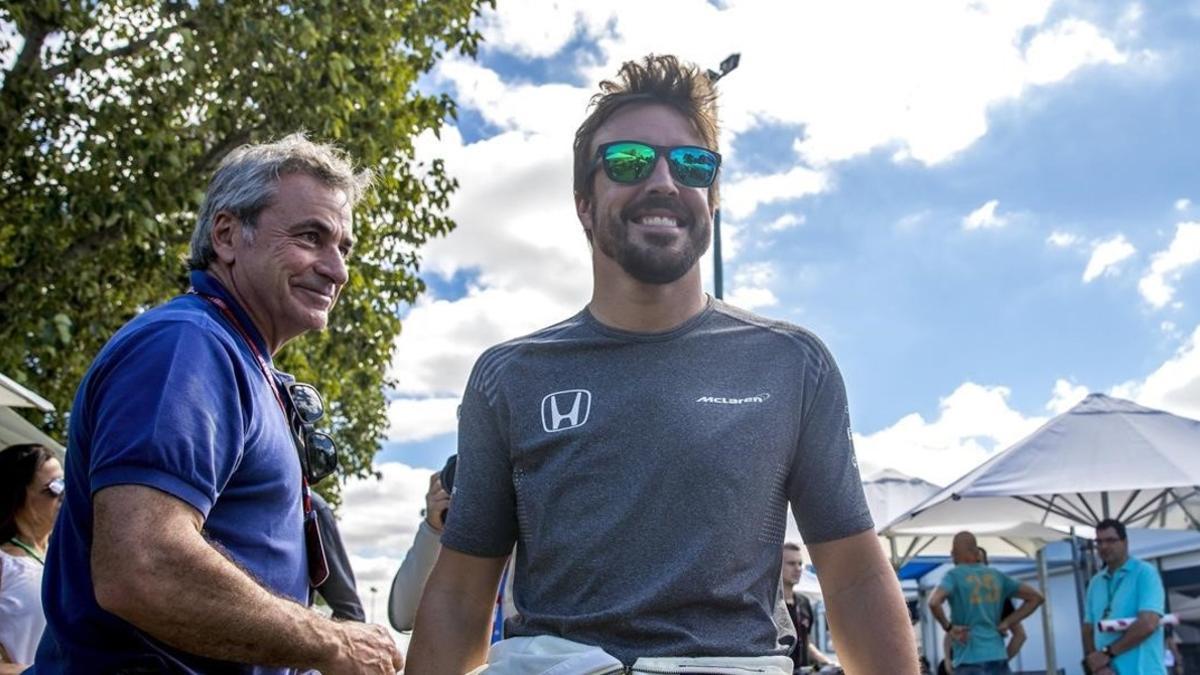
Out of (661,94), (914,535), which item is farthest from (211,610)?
(914,535)

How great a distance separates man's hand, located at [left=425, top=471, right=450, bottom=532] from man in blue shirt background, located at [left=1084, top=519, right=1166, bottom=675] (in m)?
6.11

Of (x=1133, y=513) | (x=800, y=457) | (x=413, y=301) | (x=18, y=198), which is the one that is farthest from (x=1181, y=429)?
(x=18, y=198)

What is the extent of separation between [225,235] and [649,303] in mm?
1023

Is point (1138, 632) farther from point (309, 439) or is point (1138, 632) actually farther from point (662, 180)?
point (309, 439)

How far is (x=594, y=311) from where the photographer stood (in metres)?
2.50

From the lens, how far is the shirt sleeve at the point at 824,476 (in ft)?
7.49

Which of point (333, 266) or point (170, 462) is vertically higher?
point (333, 266)

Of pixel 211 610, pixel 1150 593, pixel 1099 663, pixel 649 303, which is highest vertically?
pixel 649 303

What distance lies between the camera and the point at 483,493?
7.89 feet

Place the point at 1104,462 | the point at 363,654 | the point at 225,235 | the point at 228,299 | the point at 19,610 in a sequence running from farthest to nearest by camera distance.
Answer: the point at 1104,462
the point at 19,610
the point at 225,235
the point at 228,299
the point at 363,654

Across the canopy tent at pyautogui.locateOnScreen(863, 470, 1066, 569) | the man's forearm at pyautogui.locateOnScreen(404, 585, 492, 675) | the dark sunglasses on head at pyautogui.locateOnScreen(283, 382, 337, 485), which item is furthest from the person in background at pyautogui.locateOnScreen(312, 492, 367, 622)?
the canopy tent at pyautogui.locateOnScreen(863, 470, 1066, 569)

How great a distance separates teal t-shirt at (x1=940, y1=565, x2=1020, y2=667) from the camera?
30.1 ft

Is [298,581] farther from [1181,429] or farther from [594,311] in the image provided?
[1181,429]

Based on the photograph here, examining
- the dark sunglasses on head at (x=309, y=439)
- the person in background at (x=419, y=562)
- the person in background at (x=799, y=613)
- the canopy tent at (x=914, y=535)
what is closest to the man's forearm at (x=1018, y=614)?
the person in background at (x=799, y=613)
